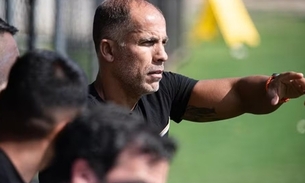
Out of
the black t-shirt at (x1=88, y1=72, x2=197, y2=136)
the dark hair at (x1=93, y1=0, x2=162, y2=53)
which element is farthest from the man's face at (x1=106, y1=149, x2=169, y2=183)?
the dark hair at (x1=93, y1=0, x2=162, y2=53)

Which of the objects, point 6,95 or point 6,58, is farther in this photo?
point 6,58

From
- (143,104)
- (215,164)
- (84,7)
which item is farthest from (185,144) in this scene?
(143,104)

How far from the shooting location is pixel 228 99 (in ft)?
20.3

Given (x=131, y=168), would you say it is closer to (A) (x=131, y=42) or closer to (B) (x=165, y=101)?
(A) (x=131, y=42)

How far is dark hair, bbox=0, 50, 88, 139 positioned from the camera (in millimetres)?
3373

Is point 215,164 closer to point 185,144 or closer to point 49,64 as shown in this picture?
point 185,144

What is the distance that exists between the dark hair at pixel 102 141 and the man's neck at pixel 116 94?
2.55 metres

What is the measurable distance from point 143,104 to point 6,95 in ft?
7.99

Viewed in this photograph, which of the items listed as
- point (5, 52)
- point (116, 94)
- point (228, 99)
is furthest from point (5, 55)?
point (228, 99)

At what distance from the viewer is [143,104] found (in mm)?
5863

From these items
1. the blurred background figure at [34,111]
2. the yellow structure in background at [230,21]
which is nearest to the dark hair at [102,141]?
the blurred background figure at [34,111]

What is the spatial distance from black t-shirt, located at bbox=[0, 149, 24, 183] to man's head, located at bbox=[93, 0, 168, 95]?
2325 mm

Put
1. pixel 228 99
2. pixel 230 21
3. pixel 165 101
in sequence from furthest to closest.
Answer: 1. pixel 230 21
2. pixel 228 99
3. pixel 165 101

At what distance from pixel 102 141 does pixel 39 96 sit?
20.0 inches
